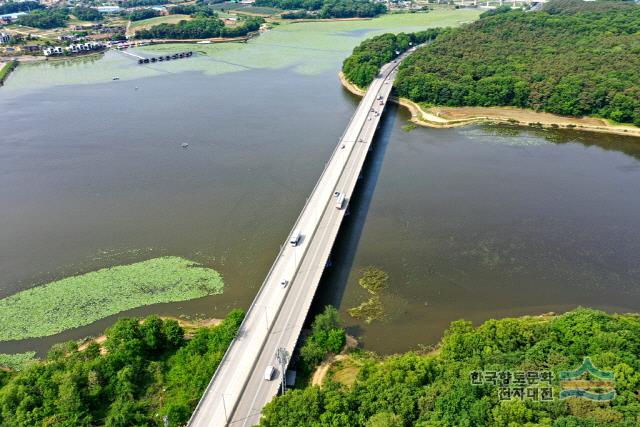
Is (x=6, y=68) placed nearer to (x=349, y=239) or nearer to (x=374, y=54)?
(x=374, y=54)

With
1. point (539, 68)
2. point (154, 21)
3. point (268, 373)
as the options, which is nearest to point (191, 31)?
point (154, 21)

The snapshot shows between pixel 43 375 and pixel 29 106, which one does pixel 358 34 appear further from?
pixel 43 375

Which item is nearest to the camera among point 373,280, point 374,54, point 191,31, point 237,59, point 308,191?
point 373,280

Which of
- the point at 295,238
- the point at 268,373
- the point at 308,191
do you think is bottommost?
the point at 268,373

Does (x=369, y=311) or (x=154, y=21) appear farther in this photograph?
(x=154, y=21)

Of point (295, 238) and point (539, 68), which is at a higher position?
point (539, 68)

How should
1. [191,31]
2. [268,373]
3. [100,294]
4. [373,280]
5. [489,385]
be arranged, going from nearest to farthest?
[489,385], [268,373], [100,294], [373,280], [191,31]

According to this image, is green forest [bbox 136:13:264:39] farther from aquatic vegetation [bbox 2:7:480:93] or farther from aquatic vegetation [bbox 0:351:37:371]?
aquatic vegetation [bbox 0:351:37:371]
